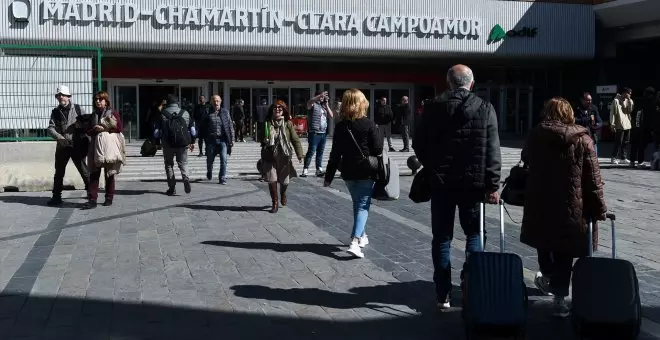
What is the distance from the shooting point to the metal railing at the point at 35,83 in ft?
41.3

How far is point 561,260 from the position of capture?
5.36m

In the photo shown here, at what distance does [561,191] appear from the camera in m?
5.16

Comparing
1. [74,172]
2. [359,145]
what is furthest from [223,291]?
[74,172]

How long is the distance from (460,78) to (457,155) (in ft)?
1.80

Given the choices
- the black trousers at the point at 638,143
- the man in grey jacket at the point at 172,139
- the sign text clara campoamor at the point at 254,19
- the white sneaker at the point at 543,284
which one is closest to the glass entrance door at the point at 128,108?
the sign text clara campoamor at the point at 254,19

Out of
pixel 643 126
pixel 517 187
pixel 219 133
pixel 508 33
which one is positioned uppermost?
pixel 508 33

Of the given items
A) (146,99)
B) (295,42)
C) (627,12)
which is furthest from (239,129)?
(627,12)

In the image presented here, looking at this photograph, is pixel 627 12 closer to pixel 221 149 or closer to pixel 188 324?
pixel 221 149

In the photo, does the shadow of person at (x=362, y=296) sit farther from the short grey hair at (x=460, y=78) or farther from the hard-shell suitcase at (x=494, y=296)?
the short grey hair at (x=460, y=78)

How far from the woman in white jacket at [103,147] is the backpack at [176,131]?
3.99ft

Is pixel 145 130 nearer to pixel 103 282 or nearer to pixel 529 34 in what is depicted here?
pixel 529 34

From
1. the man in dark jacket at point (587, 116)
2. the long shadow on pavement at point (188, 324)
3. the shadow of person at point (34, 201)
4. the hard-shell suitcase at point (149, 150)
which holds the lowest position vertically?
the long shadow on pavement at point (188, 324)

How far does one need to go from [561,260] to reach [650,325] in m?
0.70

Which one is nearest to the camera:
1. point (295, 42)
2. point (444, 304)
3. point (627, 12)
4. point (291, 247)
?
point (444, 304)
